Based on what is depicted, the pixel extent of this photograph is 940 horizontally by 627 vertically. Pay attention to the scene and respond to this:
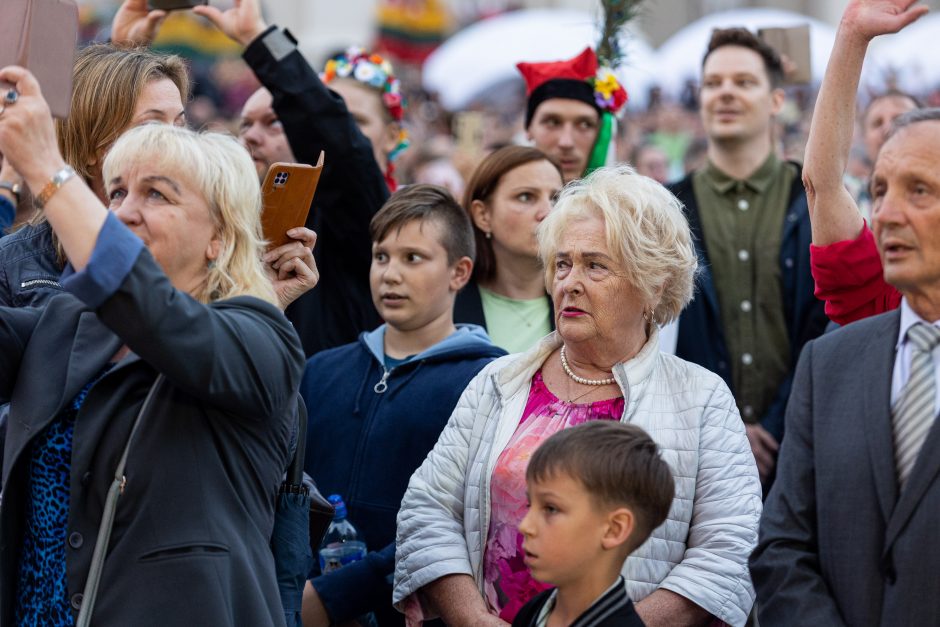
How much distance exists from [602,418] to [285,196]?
101cm

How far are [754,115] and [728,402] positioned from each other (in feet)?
10.3

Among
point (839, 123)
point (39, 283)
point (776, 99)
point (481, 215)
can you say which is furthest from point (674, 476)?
point (776, 99)

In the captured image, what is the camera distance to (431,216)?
489 centimetres

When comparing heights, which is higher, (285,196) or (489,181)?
(285,196)

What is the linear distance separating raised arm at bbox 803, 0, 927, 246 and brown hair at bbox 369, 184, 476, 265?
56.8 inches

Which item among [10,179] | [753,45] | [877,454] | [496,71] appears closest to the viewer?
[877,454]

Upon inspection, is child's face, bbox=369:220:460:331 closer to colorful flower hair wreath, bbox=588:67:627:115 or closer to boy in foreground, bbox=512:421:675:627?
boy in foreground, bbox=512:421:675:627

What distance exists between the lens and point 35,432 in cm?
308

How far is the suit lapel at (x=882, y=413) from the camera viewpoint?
2959 millimetres

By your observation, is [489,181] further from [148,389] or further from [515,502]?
[148,389]

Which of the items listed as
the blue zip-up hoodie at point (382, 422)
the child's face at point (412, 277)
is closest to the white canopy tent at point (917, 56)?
the child's face at point (412, 277)

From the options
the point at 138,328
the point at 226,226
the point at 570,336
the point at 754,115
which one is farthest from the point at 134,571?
the point at 754,115

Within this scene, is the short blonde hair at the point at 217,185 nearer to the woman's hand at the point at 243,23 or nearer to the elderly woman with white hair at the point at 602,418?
the elderly woman with white hair at the point at 602,418

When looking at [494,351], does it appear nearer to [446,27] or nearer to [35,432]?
[35,432]
